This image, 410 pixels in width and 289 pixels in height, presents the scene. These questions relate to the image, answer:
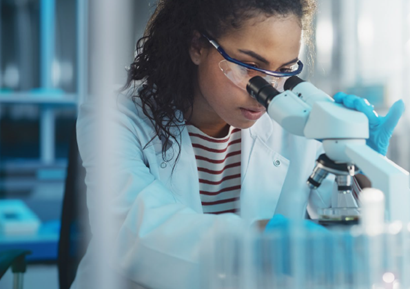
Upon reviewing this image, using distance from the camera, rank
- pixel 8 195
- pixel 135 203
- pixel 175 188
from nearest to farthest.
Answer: pixel 135 203, pixel 175 188, pixel 8 195

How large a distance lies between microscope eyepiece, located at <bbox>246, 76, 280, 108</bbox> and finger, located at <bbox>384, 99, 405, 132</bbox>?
311 millimetres

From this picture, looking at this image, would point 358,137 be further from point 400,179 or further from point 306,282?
point 306,282

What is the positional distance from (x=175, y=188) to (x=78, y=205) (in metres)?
0.33

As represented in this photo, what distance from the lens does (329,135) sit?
727 mm

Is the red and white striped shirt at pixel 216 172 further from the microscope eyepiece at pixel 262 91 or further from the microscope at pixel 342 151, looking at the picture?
the microscope at pixel 342 151

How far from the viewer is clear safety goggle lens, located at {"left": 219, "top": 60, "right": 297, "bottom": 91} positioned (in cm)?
115

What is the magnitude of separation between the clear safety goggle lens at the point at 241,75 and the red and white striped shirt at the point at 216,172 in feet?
1.00

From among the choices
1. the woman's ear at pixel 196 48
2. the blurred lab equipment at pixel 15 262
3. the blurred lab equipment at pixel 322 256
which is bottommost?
the blurred lab equipment at pixel 15 262

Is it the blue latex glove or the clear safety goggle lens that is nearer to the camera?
the blue latex glove

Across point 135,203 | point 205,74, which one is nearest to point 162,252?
point 135,203

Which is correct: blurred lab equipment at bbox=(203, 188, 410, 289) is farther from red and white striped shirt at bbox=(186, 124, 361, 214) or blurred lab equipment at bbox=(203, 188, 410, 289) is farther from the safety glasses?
red and white striped shirt at bbox=(186, 124, 361, 214)

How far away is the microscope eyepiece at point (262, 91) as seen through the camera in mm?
914

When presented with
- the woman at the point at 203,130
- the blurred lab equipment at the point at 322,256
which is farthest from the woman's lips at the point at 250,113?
the blurred lab equipment at the point at 322,256

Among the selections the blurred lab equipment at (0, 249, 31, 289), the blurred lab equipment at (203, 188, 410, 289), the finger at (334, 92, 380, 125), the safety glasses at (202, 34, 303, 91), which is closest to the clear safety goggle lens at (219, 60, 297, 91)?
the safety glasses at (202, 34, 303, 91)
